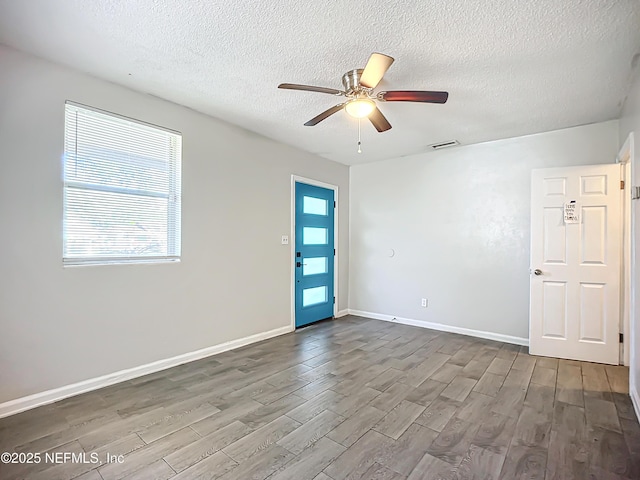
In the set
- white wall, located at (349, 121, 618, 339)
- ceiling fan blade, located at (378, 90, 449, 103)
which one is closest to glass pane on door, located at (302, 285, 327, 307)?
white wall, located at (349, 121, 618, 339)

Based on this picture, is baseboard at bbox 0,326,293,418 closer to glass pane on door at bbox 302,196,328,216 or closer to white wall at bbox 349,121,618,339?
glass pane on door at bbox 302,196,328,216

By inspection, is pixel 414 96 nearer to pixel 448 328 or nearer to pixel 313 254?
pixel 313 254

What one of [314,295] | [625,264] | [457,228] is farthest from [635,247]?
[314,295]

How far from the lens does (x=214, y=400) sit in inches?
101

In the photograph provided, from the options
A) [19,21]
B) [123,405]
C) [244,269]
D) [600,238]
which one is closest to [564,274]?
[600,238]

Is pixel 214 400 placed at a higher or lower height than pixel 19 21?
lower

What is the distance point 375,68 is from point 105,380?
3.31 m

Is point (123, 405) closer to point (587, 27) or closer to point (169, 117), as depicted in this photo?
point (169, 117)

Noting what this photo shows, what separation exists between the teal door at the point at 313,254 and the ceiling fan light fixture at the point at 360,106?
2.17 metres

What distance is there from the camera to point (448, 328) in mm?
4531

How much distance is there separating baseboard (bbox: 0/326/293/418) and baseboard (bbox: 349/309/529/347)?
2159mm

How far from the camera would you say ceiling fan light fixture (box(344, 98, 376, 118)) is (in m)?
2.52

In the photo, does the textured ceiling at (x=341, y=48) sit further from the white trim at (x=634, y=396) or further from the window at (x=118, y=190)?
the white trim at (x=634, y=396)

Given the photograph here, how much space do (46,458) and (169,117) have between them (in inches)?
112
